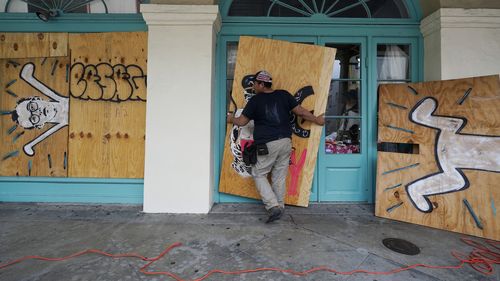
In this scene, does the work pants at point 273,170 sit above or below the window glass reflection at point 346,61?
below

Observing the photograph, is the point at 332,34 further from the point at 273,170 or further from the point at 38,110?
the point at 38,110

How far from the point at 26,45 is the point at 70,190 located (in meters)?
2.32

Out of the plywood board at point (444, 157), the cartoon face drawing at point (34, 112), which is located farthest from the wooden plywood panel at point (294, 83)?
the cartoon face drawing at point (34, 112)

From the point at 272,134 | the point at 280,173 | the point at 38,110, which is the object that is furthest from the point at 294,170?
the point at 38,110

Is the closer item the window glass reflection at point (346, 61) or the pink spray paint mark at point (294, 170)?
the pink spray paint mark at point (294, 170)

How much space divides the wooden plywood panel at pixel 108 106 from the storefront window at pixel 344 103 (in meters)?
2.88

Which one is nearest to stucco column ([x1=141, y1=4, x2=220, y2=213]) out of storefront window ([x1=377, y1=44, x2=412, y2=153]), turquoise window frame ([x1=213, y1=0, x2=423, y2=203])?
turquoise window frame ([x1=213, y1=0, x2=423, y2=203])

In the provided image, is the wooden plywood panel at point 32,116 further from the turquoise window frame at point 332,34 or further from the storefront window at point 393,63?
the storefront window at point 393,63

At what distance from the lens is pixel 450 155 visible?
310 centimetres

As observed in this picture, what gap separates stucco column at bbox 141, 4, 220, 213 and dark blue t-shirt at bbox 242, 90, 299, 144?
68cm

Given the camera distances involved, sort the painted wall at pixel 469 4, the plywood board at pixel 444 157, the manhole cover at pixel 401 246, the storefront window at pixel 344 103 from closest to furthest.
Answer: the manhole cover at pixel 401 246
the plywood board at pixel 444 157
the painted wall at pixel 469 4
the storefront window at pixel 344 103

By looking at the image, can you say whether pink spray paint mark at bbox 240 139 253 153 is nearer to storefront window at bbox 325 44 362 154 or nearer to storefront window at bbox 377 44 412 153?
storefront window at bbox 325 44 362 154

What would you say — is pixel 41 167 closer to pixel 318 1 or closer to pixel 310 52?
pixel 310 52

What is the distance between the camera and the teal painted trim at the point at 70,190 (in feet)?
12.7
